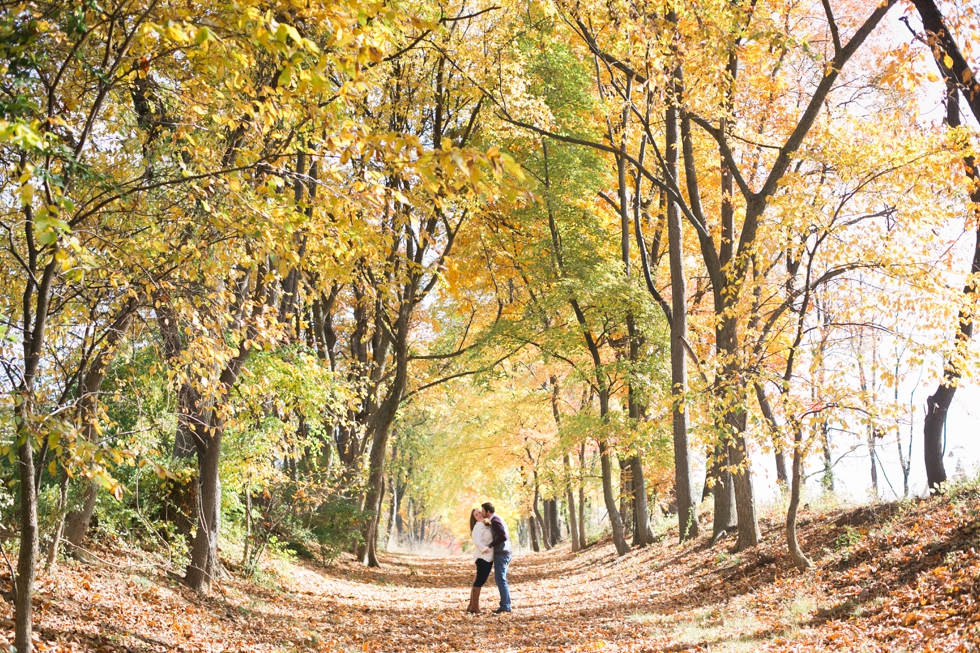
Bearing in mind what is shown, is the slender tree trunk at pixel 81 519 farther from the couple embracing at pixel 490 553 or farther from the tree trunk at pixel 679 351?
the tree trunk at pixel 679 351

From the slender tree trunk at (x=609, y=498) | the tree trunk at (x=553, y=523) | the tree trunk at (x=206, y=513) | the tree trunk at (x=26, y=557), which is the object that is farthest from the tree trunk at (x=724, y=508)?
the tree trunk at (x=553, y=523)

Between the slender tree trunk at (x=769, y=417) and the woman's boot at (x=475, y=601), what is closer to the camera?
the slender tree trunk at (x=769, y=417)

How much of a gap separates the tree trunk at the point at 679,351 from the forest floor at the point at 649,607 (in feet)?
6.65

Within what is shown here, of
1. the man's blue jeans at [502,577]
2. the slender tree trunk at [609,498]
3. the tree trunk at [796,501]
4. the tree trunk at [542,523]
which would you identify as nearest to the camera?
the tree trunk at [796,501]

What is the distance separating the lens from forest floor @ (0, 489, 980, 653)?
21.3ft

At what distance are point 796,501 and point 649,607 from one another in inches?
108

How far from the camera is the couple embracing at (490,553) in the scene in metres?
11.2

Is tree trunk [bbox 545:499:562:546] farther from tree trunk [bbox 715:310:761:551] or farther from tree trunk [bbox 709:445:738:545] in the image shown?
tree trunk [bbox 715:310:761:551]

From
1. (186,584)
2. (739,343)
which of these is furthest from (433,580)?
(739,343)

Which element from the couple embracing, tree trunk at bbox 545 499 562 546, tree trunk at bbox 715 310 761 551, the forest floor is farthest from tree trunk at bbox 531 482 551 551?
the couple embracing

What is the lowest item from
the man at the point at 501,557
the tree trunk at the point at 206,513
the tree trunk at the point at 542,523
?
the tree trunk at the point at 542,523

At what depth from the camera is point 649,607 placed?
1071 centimetres

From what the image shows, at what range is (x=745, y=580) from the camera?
1055cm

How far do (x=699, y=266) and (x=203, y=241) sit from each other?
16.8 metres
